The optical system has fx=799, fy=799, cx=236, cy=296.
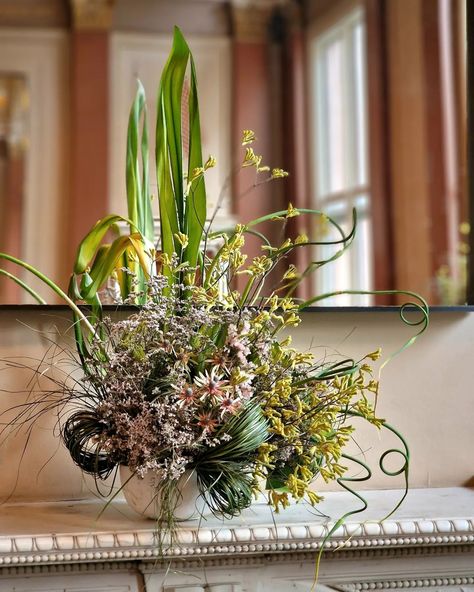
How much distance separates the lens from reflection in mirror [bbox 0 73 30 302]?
1.65m

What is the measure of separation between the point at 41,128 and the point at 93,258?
3.30 ft

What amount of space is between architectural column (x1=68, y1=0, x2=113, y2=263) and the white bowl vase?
35.5 inches

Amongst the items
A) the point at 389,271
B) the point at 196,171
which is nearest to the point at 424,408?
the point at 196,171

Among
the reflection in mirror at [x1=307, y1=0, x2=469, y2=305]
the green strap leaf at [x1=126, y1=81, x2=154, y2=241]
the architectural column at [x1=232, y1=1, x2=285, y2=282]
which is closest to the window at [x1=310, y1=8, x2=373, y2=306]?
the reflection in mirror at [x1=307, y1=0, x2=469, y2=305]

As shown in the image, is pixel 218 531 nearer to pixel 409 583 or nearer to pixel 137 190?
pixel 409 583

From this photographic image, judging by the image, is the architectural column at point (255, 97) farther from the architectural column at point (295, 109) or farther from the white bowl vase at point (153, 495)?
the white bowl vase at point (153, 495)

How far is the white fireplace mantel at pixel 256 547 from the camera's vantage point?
74 cm

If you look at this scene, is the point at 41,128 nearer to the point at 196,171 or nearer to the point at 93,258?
the point at 93,258

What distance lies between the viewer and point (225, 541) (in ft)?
2.45

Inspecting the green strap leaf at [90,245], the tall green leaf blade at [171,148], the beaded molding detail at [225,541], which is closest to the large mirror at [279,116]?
the green strap leaf at [90,245]

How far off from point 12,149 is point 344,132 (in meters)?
1.57

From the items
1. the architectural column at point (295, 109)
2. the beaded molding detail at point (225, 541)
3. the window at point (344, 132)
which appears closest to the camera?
the beaded molding detail at point (225, 541)

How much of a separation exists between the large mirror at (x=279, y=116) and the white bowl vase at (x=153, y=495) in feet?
1.04

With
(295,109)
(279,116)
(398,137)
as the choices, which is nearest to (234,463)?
(279,116)
